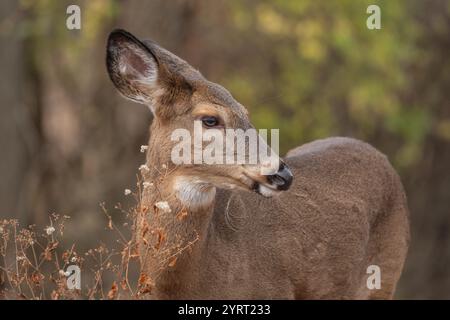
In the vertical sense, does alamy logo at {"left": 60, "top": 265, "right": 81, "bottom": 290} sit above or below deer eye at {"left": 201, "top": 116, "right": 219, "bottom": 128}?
below

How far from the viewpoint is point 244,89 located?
2094 centimetres

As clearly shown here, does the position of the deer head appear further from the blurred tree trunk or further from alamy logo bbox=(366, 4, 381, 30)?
alamy logo bbox=(366, 4, 381, 30)

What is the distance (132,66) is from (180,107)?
45 centimetres

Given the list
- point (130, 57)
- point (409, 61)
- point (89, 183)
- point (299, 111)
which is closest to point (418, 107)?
point (409, 61)

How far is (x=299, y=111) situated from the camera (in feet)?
69.7

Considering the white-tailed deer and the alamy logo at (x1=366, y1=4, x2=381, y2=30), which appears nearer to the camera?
the white-tailed deer

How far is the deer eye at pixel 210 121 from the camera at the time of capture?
7.33 meters

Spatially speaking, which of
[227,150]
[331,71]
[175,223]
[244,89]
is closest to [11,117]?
[244,89]

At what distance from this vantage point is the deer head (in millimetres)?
7199

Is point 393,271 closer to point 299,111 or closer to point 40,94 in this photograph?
point 40,94

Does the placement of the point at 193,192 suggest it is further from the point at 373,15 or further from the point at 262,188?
the point at 373,15

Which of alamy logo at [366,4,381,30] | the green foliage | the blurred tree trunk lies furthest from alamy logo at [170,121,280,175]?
the green foliage

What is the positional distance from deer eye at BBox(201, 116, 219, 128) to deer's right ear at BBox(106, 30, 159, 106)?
0.46 m

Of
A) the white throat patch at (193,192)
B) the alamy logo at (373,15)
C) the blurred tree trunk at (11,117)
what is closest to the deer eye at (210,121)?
the white throat patch at (193,192)
